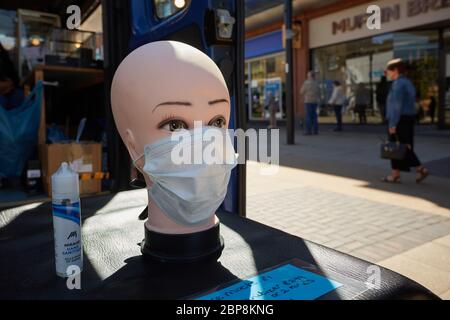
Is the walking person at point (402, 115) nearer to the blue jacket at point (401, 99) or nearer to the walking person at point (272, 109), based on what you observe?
the blue jacket at point (401, 99)

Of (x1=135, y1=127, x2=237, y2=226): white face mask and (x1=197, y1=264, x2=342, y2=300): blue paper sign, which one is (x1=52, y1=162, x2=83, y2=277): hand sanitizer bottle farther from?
(x1=197, y1=264, x2=342, y2=300): blue paper sign

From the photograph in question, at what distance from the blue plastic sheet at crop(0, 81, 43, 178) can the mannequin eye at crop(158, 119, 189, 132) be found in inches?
103

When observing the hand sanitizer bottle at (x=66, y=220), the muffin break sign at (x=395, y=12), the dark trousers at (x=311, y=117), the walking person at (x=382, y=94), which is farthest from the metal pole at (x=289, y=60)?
the hand sanitizer bottle at (x=66, y=220)

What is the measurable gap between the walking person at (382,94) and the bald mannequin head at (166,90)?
32.7 feet

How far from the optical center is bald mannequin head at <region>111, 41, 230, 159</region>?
3.42 feet

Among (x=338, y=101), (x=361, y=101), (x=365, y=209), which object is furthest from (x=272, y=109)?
(x=365, y=209)

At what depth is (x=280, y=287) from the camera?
0.95 meters

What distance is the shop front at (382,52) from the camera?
888cm

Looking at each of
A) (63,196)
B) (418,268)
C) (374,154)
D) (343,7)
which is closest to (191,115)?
(63,196)

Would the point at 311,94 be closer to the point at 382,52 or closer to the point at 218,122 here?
the point at 382,52

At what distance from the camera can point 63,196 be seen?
985mm

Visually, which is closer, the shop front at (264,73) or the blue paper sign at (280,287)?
the blue paper sign at (280,287)

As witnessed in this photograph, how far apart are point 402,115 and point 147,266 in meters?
3.97

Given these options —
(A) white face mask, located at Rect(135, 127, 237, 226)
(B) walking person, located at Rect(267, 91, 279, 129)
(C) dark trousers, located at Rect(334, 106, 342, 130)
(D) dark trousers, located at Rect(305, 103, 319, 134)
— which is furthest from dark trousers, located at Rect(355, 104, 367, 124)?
(A) white face mask, located at Rect(135, 127, 237, 226)
